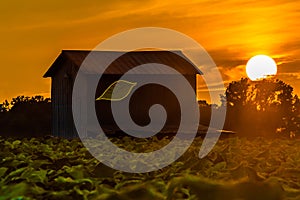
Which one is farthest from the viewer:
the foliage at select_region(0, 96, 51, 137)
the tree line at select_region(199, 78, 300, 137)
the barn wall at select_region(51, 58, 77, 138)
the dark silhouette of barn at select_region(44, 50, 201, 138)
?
the tree line at select_region(199, 78, 300, 137)

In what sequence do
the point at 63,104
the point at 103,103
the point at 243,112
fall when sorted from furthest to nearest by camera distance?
the point at 243,112
the point at 63,104
the point at 103,103

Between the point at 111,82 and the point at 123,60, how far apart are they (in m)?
2.53

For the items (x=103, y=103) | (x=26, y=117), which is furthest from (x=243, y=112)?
(x=103, y=103)

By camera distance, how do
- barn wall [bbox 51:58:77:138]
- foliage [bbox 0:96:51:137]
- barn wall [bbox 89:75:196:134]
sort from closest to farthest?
barn wall [bbox 89:75:196:134], barn wall [bbox 51:58:77:138], foliage [bbox 0:96:51:137]

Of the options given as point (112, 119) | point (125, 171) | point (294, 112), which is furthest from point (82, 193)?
point (294, 112)

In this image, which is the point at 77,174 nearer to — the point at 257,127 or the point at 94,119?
the point at 94,119

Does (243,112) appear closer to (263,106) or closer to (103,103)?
(263,106)

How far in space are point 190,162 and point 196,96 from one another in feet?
123

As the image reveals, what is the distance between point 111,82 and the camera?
39.2m

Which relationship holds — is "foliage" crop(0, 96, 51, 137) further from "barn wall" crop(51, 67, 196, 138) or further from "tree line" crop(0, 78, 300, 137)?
"barn wall" crop(51, 67, 196, 138)

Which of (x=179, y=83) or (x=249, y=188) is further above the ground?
(x=179, y=83)

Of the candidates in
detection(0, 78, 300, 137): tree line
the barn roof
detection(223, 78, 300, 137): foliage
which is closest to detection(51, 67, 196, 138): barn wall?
the barn roof

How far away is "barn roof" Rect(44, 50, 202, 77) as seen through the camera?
39.9 meters

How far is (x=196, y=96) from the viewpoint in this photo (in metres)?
42.7
